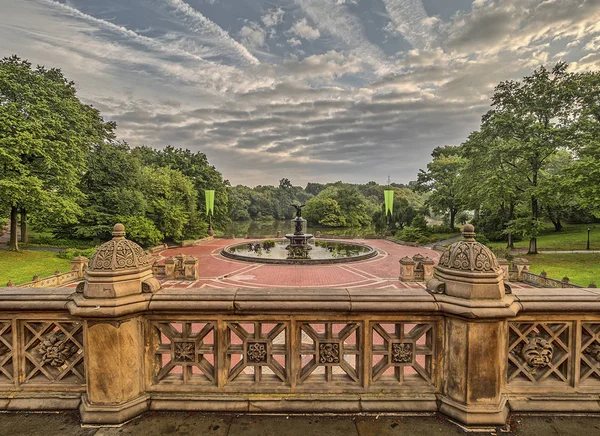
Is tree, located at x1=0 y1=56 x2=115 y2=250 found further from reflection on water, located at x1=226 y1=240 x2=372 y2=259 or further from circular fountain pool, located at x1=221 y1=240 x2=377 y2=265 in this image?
reflection on water, located at x1=226 y1=240 x2=372 y2=259

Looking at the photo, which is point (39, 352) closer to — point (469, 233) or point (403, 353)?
point (403, 353)

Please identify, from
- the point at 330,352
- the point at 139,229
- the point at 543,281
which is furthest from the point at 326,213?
the point at 330,352

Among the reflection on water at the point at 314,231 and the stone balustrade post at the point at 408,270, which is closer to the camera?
the stone balustrade post at the point at 408,270

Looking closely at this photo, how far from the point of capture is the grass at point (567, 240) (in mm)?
25484

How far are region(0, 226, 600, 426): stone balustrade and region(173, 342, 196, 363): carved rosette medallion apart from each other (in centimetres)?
1

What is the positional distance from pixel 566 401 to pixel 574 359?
365mm

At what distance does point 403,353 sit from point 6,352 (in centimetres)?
369

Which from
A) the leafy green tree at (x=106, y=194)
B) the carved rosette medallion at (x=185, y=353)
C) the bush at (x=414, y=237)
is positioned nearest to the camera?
the carved rosette medallion at (x=185, y=353)

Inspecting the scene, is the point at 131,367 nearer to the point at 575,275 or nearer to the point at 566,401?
the point at 566,401

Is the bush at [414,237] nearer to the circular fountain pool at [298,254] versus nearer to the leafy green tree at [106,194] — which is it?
the circular fountain pool at [298,254]

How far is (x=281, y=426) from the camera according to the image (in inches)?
93.8

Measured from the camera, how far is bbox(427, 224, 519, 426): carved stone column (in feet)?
7.84

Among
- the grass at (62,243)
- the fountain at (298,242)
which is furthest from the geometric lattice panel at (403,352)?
the grass at (62,243)

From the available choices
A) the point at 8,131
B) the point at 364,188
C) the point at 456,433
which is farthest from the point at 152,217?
the point at 364,188
